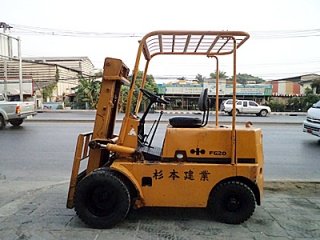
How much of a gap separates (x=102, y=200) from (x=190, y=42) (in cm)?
249

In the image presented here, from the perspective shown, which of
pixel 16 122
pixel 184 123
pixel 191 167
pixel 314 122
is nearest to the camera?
pixel 191 167

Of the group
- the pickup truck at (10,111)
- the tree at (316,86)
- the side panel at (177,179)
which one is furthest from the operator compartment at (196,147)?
the tree at (316,86)

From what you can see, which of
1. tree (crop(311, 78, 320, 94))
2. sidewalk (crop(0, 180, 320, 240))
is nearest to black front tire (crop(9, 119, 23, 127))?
sidewalk (crop(0, 180, 320, 240))

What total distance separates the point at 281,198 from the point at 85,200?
3199 mm

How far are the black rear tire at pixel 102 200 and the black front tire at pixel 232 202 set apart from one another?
1.14 metres

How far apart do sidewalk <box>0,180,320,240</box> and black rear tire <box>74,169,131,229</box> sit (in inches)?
5.0

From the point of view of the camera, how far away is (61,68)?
2148 inches

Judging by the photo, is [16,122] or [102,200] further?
[16,122]

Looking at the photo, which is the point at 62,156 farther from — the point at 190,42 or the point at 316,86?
the point at 316,86

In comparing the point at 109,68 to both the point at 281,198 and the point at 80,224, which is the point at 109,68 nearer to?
the point at 80,224

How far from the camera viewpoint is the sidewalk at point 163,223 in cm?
405

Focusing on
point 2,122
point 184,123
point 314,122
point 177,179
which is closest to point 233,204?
point 177,179

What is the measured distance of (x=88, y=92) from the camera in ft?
134

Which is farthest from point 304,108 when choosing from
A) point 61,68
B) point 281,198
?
point 281,198
